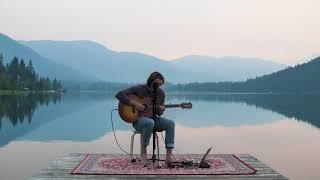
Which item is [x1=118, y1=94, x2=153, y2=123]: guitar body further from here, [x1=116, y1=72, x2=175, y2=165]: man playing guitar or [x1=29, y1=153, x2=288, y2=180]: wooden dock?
[x1=29, y1=153, x2=288, y2=180]: wooden dock

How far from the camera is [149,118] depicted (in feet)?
41.8

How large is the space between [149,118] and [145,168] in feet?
3.77

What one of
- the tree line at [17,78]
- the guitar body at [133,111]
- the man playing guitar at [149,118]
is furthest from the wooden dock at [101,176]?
the tree line at [17,78]

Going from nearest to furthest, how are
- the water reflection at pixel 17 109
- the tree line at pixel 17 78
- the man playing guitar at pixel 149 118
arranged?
the man playing guitar at pixel 149 118, the water reflection at pixel 17 109, the tree line at pixel 17 78

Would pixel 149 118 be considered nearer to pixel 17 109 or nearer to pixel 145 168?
pixel 145 168

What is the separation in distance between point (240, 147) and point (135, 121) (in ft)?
36.2

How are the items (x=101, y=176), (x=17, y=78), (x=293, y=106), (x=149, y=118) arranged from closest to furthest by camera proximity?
(x=101, y=176) → (x=149, y=118) → (x=293, y=106) → (x=17, y=78)

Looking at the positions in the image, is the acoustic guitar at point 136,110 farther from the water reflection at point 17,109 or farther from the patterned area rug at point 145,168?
the water reflection at point 17,109

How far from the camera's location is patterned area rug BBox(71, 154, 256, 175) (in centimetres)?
1179

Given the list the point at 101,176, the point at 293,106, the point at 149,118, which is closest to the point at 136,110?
the point at 149,118

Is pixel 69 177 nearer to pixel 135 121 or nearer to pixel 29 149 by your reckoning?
pixel 135 121

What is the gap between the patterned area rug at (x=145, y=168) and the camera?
11789 millimetres

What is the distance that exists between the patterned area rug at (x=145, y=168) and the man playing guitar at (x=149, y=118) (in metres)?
0.49

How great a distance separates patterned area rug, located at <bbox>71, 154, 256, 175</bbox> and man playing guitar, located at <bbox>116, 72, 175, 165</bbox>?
0.49 metres
